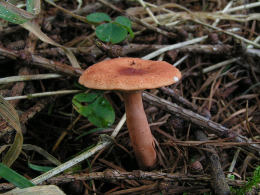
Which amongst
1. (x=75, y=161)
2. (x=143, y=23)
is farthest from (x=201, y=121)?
(x=143, y=23)

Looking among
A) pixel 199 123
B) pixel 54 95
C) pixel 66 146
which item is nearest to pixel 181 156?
pixel 199 123

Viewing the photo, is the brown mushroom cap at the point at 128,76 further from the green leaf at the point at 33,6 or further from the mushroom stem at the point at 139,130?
the green leaf at the point at 33,6

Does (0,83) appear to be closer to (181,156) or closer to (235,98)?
(181,156)

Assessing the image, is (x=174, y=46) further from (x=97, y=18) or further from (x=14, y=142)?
(x=14, y=142)

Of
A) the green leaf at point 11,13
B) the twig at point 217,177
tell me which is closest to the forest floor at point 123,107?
the twig at point 217,177

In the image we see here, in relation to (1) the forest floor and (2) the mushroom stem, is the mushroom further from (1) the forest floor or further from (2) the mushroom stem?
(1) the forest floor
